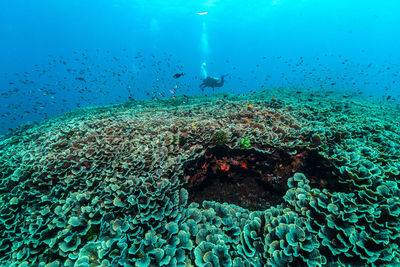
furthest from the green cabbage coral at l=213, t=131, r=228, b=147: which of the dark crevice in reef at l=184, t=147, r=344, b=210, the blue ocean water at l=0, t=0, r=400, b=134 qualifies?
the blue ocean water at l=0, t=0, r=400, b=134

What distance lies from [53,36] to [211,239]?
447ft

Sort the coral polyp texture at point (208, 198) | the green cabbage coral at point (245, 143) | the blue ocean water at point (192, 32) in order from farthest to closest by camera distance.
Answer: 1. the blue ocean water at point (192, 32)
2. the green cabbage coral at point (245, 143)
3. the coral polyp texture at point (208, 198)

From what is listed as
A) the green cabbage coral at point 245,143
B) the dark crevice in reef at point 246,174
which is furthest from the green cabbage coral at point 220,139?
the green cabbage coral at point 245,143

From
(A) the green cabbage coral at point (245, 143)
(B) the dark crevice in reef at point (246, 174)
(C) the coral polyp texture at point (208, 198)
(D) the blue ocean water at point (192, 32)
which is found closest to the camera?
(C) the coral polyp texture at point (208, 198)

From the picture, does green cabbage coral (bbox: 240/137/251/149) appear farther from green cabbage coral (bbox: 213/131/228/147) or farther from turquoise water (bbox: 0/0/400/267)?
green cabbage coral (bbox: 213/131/228/147)

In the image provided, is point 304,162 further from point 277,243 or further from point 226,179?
point 277,243

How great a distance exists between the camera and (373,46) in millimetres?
125500

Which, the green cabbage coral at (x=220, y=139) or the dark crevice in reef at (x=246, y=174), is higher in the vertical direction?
the green cabbage coral at (x=220, y=139)

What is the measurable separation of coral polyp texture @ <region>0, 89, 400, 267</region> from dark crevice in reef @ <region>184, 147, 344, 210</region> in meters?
0.03

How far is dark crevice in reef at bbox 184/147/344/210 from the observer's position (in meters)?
4.50

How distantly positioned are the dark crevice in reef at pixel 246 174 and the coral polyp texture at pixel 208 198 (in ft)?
0.10

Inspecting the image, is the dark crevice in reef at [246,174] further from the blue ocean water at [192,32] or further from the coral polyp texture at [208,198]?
the blue ocean water at [192,32]

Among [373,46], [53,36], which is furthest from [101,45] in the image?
[373,46]

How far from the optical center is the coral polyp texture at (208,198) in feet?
8.47
